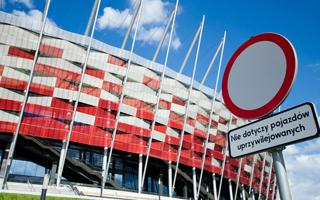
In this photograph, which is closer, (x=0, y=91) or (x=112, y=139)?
(x=0, y=91)

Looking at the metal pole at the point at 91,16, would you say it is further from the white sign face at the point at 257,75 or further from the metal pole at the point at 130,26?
the white sign face at the point at 257,75

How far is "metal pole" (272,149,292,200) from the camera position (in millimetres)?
2516

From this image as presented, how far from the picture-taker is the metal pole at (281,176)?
2.52 m

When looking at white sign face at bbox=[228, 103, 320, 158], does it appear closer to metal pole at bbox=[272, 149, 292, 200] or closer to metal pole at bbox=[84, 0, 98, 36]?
metal pole at bbox=[272, 149, 292, 200]

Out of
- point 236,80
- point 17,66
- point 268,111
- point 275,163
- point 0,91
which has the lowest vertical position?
point 275,163

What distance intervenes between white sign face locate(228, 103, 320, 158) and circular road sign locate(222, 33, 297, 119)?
11 centimetres

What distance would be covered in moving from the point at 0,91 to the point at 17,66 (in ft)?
12.8

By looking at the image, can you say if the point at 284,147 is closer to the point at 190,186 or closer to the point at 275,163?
the point at 275,163

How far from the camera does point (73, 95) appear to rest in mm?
41938

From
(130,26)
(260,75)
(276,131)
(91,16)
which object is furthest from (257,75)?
(130,26)

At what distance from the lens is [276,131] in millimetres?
2672

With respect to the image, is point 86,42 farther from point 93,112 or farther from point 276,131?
point 276,131

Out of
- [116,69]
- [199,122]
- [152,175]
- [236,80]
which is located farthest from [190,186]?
[236,80]

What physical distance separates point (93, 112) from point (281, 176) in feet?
138
